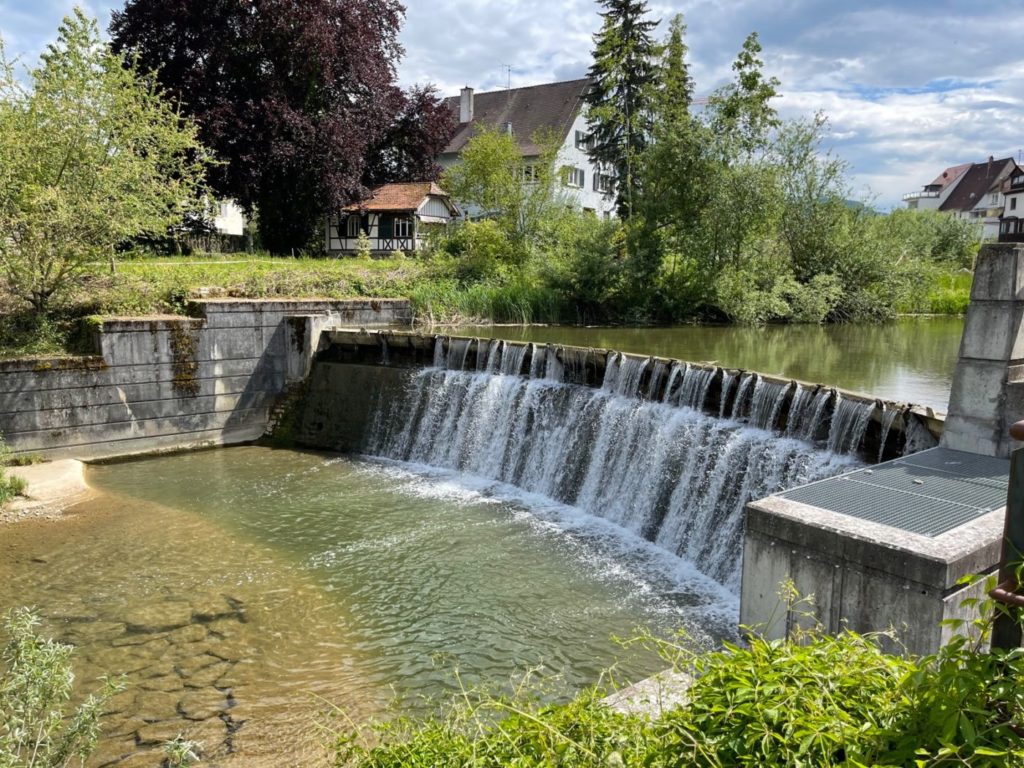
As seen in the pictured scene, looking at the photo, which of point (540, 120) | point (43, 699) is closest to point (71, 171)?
point (43, 699)

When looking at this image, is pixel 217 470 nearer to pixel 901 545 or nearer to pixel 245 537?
pixel 245 537

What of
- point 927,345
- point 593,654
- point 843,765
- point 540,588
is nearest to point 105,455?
point 540,588

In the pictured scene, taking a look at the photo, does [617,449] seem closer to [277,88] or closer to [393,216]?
[277,88]

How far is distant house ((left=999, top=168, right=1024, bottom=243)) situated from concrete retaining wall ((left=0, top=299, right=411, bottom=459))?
5914 centimetres

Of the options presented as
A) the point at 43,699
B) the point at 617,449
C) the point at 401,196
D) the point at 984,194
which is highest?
the point at 984,194

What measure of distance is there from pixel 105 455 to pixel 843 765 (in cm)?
1254

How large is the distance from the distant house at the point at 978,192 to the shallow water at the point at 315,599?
60897 mm

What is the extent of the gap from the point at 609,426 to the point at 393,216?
76.3 feet

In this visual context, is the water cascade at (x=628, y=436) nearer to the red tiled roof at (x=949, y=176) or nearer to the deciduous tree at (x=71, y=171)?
the deciduous tree at (x=71, y=171)

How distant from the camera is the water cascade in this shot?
8.21 meters

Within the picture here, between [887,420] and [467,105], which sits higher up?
[467,105]

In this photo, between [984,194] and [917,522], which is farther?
[984,194]

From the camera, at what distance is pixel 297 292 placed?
15.6 metres

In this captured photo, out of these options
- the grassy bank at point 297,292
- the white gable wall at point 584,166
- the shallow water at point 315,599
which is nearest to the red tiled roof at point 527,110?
the white gable wall at point 584,166
